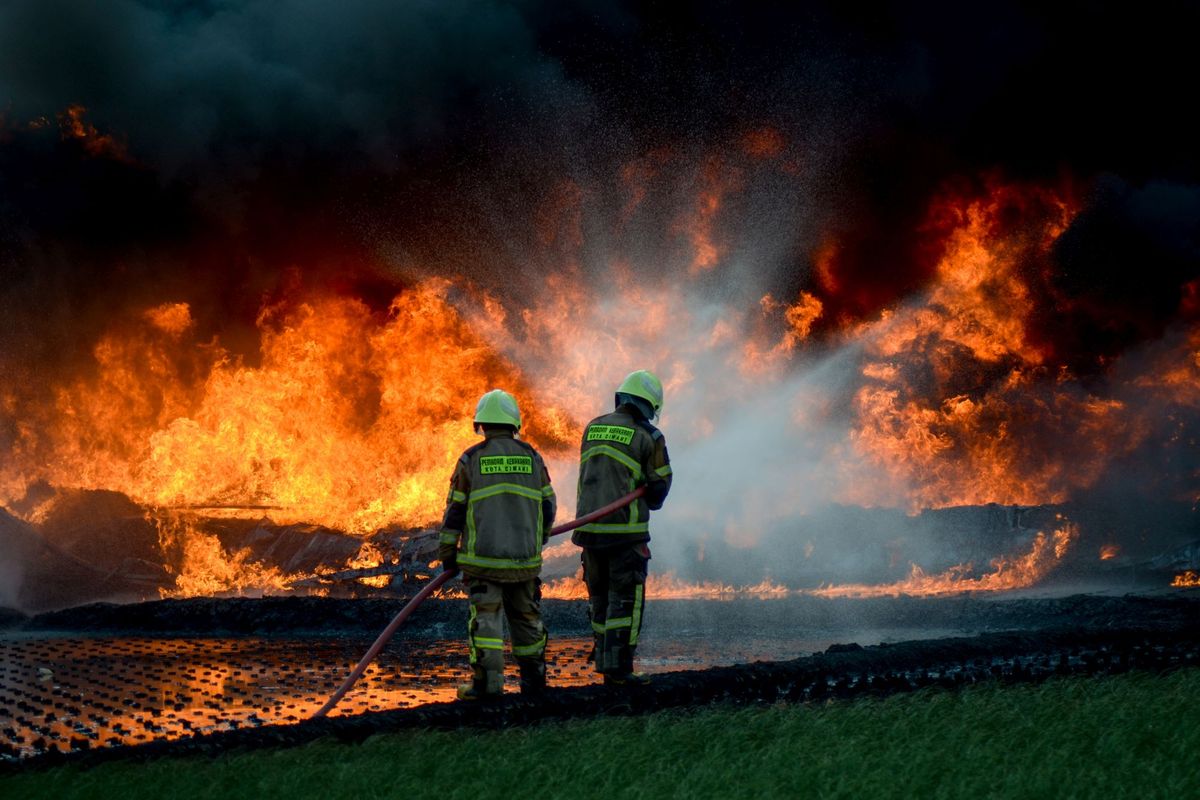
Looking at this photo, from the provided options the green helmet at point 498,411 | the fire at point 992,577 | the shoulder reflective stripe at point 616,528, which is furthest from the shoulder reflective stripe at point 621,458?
the fire at point 992,577

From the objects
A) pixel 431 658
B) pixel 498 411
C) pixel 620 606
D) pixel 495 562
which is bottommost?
pixel 431 658

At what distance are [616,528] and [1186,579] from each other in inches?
608

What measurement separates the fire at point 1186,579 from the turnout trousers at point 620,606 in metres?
14.7

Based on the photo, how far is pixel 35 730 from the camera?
767cm

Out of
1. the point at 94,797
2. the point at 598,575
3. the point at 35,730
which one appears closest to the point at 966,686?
the point at 598,575

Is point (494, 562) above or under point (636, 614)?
above

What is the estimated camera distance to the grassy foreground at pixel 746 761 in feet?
15.9

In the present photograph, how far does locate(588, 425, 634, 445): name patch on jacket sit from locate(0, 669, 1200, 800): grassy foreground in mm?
2154

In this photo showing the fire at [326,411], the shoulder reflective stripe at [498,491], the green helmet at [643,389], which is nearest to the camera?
the shoulder reflective stripe at [498,491]

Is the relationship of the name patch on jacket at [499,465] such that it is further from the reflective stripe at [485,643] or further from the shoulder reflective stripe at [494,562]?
the reflective stripe at [485,643]

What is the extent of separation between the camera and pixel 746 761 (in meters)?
5.36

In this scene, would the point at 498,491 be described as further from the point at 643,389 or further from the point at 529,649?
the point at 643,389

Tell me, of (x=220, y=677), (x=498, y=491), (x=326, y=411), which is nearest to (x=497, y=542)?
(x=498, y=491)

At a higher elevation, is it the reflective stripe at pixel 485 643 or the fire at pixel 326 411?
the fire at pixel 326 411
